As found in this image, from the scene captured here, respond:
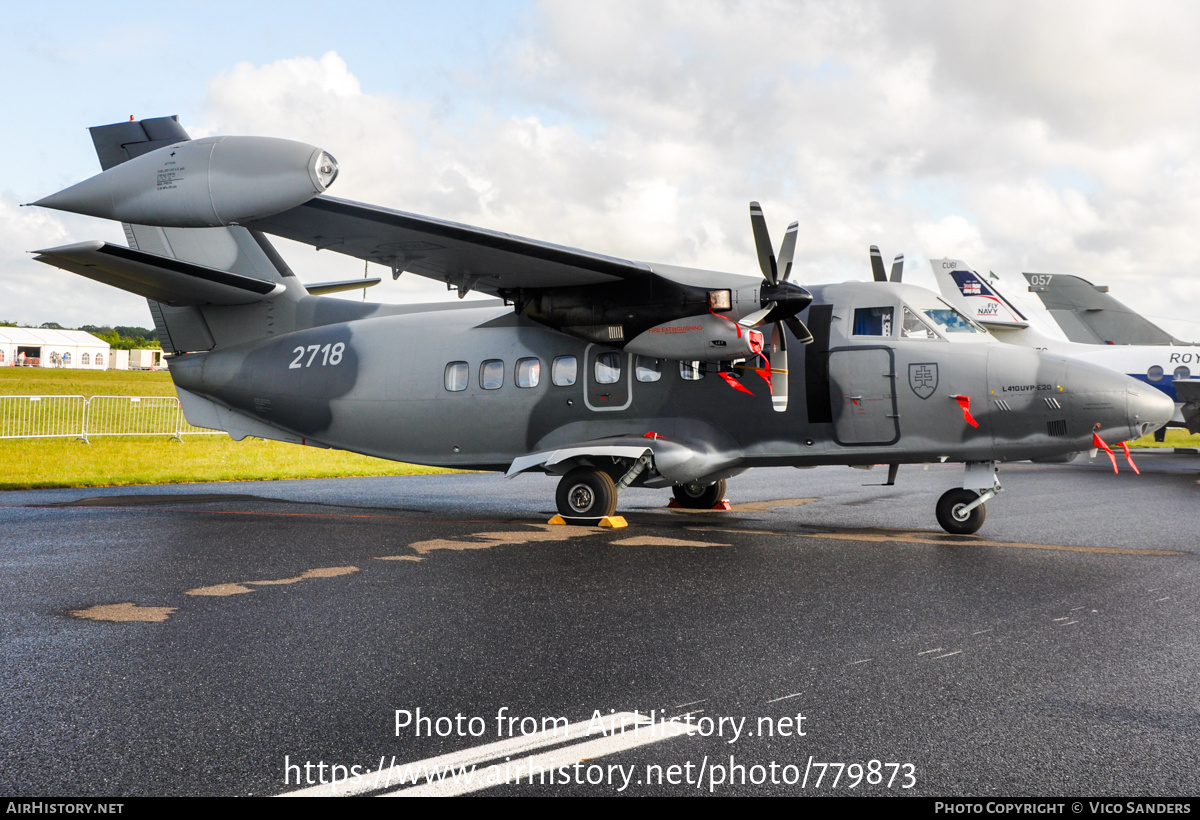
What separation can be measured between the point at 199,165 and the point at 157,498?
787cm

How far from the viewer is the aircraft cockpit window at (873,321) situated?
10.5 m

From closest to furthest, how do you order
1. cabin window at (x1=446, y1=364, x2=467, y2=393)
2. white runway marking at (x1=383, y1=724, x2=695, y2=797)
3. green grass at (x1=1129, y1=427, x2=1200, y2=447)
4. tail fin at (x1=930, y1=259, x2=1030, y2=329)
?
1. white runway marking at (x1=383, y1=724, x2=695, y2=797)
2. cabin window at (x1=446, y1=364, x2=467, y2=393)
3. tail fin at (x1=930, y1=259, x2=1030, y2=329)
4. green grass at (x1=1129, y1=427, x2=1200, y2=447)

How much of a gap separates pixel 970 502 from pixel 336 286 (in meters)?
11.1

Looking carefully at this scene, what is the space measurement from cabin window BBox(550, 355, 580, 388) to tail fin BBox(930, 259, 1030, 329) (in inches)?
741

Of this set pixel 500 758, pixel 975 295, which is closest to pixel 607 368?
pixel 500 758

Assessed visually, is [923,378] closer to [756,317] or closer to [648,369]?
[756,317]

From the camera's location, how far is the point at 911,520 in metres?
11.7

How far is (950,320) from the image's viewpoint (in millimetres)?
10453

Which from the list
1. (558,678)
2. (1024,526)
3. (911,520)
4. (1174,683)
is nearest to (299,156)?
(558,678)

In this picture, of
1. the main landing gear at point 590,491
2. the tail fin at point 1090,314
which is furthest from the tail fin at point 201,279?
the tail fin at point 1090,314

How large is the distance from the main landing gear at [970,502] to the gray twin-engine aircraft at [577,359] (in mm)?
27

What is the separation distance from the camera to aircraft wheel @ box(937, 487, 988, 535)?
33.2 ft

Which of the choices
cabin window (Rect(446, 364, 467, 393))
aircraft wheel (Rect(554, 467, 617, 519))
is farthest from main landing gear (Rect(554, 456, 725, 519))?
cabin window (Rect(446, 364, 467, 393))

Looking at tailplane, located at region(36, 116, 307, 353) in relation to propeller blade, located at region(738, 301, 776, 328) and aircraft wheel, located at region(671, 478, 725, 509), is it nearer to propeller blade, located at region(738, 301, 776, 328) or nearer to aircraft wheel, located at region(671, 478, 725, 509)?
aircraft wheel, located at region(671, 478, 725, 509)
